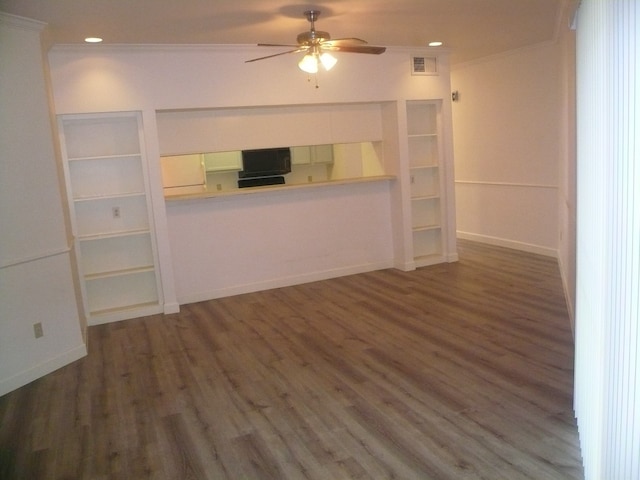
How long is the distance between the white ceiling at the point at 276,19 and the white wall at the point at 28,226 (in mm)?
402

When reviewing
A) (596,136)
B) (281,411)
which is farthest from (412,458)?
(596,136)

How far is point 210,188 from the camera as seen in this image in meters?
7.32

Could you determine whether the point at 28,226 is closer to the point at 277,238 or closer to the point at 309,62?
the point at 309,62

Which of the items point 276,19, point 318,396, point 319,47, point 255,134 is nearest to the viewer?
point 318,396

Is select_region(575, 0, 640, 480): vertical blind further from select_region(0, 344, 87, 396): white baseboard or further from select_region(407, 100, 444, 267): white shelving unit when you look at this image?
select_region(407, 100, 444, 267): white shelving unit

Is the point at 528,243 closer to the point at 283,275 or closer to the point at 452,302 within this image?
the point at 452,302

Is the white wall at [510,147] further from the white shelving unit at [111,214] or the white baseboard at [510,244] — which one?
the white shelving unit at [111,214]

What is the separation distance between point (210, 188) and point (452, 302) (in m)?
3.78

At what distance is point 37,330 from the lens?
399 centimetres

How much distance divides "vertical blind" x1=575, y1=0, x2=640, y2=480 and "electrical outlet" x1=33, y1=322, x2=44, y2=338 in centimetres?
375

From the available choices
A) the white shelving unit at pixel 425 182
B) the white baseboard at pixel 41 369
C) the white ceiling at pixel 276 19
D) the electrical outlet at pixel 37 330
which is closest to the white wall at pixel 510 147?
the white ceiling at pixel 276 19

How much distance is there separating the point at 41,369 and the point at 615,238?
13.0 ft

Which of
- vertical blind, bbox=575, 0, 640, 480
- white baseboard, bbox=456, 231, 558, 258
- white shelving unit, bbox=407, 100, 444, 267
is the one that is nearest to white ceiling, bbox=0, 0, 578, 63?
white shelving unit, bbox=407, 100, 444, 267

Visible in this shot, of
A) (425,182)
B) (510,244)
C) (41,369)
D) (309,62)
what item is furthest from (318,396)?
(510,244)
